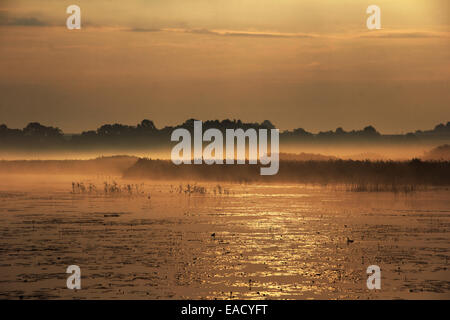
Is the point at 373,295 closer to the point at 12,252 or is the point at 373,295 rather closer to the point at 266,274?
the point at 266,274

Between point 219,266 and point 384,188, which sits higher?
point 384,188

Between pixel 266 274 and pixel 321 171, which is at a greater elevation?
pixel 321 171

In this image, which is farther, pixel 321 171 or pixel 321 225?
pixel 321 171

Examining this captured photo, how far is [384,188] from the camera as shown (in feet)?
171

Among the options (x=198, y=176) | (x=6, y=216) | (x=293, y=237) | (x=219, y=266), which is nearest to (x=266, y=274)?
(x=219, y=266)

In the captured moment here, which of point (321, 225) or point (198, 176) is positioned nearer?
point (321, 225)

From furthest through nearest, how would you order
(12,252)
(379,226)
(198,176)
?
(198,176) < (379,226) < (12,252)

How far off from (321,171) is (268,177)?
533cm
